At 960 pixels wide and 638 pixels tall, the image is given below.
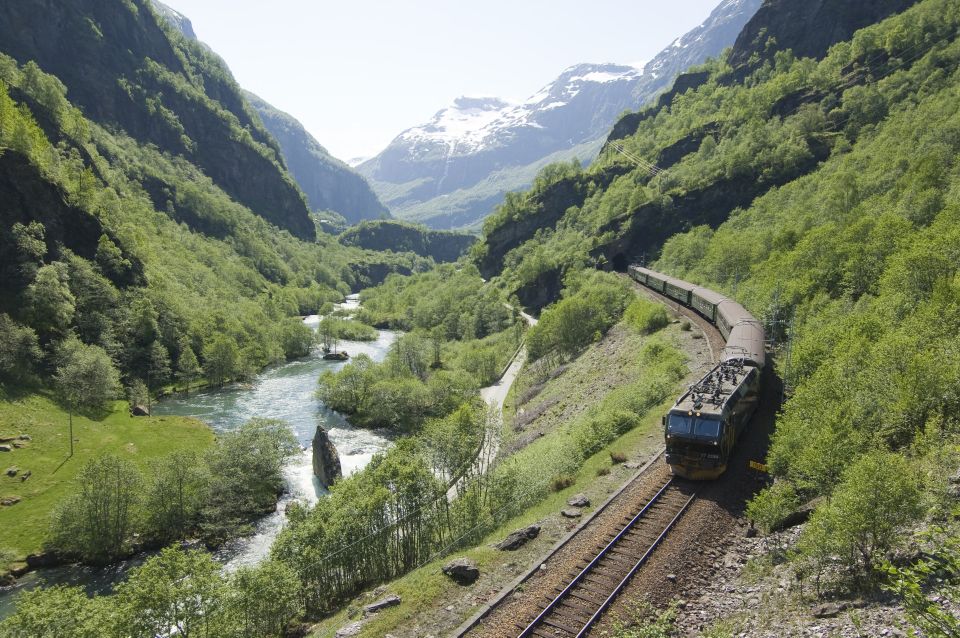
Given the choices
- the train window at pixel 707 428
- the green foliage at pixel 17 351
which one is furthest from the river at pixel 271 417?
the train window at pixel 707 428

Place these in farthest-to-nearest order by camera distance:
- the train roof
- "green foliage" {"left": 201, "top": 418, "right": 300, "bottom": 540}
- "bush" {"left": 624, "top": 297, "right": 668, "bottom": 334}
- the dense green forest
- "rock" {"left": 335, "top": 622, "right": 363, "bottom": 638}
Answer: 1. "bush" {"left": 624, "top": 297, "right": 668, "bottom": 334}
2. "green foliage" {"left": 201, "top": 418, "right": 300, "bottom": 540}
3. the train roof
4. "rock" {"left": 335, "top": 622, "right": 363, "bottom": 638}
5. the dense green forest

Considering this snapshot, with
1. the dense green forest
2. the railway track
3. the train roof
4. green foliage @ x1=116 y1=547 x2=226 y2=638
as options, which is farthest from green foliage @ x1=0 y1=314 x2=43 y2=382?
the dense green forest

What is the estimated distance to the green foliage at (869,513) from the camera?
15.3 m

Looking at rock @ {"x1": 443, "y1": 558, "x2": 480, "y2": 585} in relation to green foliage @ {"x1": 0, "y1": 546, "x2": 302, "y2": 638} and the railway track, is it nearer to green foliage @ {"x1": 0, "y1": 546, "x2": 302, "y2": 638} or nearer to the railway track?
the railway track

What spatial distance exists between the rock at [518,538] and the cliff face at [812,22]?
697 ft

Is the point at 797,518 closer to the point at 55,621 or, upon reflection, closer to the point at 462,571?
the point at 462,571

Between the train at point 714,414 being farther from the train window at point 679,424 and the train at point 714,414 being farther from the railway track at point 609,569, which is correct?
the railway track at point 609,569

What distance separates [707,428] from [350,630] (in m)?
20.4

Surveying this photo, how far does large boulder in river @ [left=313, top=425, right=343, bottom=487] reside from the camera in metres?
59.9

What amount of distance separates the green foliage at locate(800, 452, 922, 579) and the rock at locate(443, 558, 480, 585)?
533 inches

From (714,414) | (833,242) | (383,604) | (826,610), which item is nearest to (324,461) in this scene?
(383,604)

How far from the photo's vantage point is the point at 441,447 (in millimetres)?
42469

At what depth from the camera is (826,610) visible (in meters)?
15.8

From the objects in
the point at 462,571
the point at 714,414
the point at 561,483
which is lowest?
the point at 561,483
